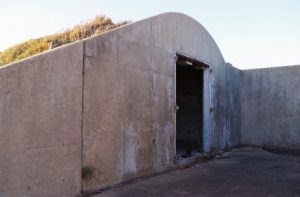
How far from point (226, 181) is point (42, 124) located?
3.79 m

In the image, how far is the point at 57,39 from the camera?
8906 mm

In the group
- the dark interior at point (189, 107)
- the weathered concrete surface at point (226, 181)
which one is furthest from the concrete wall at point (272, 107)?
the weathered concrete surface at point (226, 181)

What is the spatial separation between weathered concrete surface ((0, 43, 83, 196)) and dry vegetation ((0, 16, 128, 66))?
3.24 m

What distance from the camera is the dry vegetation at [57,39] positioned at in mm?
8521

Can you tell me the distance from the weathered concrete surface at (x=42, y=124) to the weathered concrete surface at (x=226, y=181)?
922 millimetres

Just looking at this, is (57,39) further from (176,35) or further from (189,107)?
(189,107)

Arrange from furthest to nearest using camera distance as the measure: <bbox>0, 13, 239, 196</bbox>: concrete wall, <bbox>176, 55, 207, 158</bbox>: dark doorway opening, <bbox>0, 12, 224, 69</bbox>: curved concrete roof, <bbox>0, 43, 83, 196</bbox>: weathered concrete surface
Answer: <bbox>176, 55, 207, 158</bbox>: dark doorway opening
<bbox>0, 12, 224, 69</bbox>: curved concrete roof
<bbox>0, 13, 239, 196</bbox>: concrete wall
<bbox>0, 43, 83, 196</bbox>: weathered concrete surface

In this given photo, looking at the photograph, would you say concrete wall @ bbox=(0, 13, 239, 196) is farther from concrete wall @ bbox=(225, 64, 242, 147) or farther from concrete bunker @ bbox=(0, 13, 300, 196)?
concrete wall @ bbox=(225, 64, 242, 147)

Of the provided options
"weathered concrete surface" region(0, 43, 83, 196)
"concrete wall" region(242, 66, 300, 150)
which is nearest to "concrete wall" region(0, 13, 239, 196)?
"weathered concrete surface" region(0, 43, 83, 196)

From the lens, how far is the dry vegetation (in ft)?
28.0

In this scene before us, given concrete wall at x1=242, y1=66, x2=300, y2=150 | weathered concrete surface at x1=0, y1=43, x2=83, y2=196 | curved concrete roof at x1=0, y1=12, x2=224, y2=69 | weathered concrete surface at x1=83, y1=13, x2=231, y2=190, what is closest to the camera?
weathered concrete surface at x1=0, y1=43, x2=83, y2=196

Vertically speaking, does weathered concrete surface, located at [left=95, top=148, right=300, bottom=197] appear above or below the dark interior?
below

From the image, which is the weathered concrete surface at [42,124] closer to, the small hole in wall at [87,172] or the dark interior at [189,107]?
the small hole in wall at [87,172]

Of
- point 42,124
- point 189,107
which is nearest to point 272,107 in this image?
point 189,107
